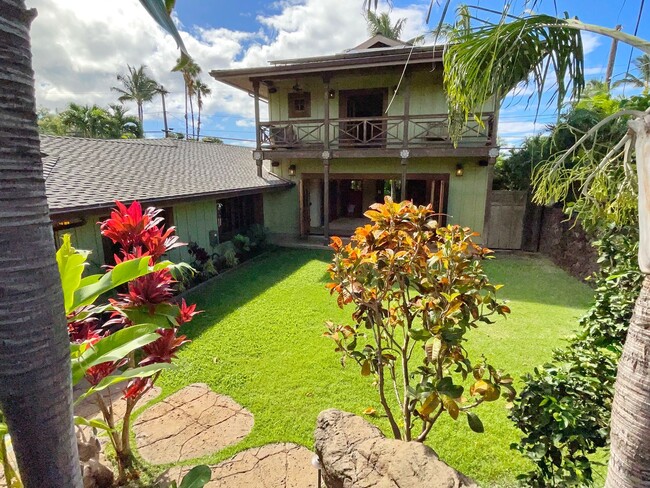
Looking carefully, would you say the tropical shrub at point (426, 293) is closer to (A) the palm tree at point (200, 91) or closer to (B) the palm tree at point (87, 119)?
(B) the palm tree at point (87, 119)

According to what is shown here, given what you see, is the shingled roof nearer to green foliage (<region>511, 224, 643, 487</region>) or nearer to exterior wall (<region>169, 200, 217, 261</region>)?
Result: exterior wall (<region>169, 200, 217, 261</region>)

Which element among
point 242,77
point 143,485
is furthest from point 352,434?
point 242,77

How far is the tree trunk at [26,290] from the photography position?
2.47ft

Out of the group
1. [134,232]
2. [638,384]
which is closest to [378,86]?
[134,232]

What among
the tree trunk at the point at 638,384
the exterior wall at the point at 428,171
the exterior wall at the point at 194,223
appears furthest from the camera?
the exterior wall at the point at 428,171

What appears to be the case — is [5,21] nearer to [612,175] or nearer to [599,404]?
[599,404]

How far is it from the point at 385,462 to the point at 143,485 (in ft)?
7.10

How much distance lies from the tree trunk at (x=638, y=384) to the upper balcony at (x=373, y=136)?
934 cm

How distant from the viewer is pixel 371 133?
11586 millimetres

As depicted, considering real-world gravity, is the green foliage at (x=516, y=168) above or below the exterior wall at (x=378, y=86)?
below

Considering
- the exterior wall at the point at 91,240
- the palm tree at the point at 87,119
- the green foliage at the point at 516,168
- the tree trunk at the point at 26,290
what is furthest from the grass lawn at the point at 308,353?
the palm tree at the point at 87,119

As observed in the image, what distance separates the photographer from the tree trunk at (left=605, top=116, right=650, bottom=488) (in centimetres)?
120

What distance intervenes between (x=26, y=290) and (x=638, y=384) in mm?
1956

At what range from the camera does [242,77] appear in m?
11.3
